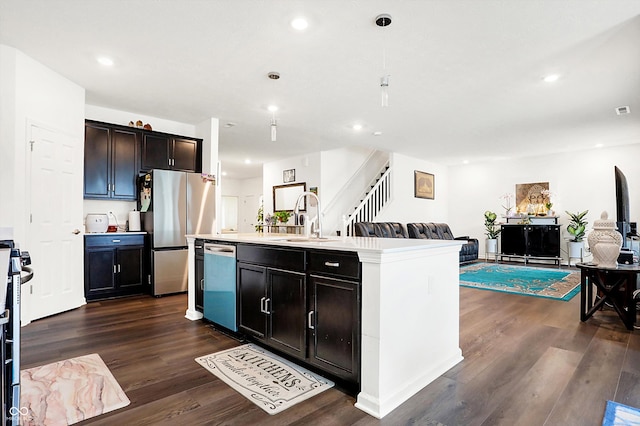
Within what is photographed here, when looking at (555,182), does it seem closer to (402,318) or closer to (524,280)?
(524,280)

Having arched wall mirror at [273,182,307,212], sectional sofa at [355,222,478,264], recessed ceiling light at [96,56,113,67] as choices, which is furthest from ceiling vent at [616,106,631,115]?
recessed ceiling light at [96,56,113,67]

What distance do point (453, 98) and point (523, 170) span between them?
5549 millimetres

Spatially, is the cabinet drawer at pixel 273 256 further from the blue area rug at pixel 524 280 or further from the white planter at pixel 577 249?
the white planter at pixel 577 249

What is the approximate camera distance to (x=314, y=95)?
451 cm

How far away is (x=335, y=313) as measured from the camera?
2.17 metres

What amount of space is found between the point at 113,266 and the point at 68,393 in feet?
9.51

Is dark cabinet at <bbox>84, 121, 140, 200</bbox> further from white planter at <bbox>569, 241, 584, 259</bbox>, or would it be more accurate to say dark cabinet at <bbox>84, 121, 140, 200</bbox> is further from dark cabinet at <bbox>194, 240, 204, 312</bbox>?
white planter at <bbox>569, 241, 584, 259</bbox>

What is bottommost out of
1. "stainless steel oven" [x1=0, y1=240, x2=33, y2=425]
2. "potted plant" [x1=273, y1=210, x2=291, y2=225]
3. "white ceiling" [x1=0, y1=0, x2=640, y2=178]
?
"stainless steel oven" [x1=0, y1=240, x2=33, y2=425]

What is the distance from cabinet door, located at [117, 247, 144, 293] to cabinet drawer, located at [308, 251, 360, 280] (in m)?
3.61

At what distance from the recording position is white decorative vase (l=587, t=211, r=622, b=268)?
3.59m

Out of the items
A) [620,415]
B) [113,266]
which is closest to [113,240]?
[113,266]

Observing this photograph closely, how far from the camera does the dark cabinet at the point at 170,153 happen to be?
5.22m

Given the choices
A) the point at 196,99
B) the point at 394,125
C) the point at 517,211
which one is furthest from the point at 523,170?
the point at 196,99

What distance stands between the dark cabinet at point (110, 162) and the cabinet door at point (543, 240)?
8.43 metres
